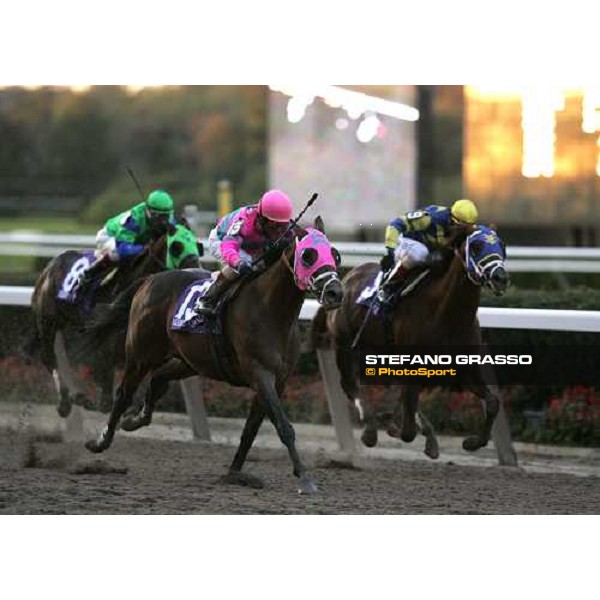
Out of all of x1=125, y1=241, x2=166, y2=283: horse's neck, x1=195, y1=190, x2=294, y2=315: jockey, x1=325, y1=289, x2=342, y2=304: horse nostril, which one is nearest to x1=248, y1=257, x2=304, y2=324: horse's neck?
x1=195, y1=190, x2=294, y2=315: jockey

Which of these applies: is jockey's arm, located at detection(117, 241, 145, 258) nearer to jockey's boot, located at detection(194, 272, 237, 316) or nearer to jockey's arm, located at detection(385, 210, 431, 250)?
jockey's arm, located at detection(385, 210, 431, 250)

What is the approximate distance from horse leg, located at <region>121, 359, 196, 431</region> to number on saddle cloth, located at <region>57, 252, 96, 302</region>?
1618 mm

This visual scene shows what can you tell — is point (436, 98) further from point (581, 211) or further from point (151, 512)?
point (151, 512)

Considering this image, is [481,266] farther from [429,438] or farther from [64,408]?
[64,408]

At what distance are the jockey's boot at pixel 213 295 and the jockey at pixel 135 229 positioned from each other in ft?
5.81

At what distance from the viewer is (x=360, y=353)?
8898 mm

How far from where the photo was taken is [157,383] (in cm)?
840

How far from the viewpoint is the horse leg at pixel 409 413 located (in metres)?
8.29

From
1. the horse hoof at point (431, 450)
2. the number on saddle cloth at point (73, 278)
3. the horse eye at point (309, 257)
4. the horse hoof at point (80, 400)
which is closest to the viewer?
the horse eye at point (309, 257)

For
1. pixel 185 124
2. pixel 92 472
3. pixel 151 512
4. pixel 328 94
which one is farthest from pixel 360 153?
pixel 185 124

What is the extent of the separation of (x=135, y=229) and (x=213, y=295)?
6.55 feet

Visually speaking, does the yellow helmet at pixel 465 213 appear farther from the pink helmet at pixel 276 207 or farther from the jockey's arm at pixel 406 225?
the pink helmet at pixel 276 207

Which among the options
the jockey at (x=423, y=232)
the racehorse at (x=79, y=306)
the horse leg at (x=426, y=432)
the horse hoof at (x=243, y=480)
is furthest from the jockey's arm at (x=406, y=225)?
the horse hoof at (x=243, y=480)

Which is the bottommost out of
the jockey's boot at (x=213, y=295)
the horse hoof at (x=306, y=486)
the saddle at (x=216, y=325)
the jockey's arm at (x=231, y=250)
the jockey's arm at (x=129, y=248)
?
the horse hoof at (x=306, y=486)
